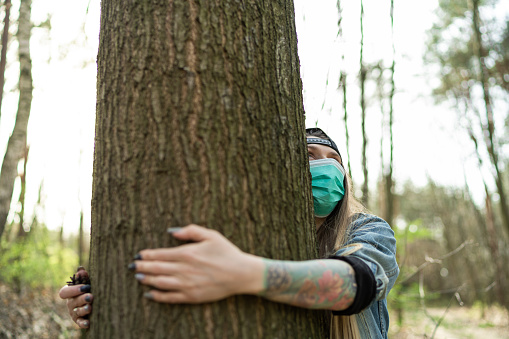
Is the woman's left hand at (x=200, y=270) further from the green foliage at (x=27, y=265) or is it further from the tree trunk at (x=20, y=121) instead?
the green foliage at (x=27, y=265)

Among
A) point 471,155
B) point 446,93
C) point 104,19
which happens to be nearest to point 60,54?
point 104,19

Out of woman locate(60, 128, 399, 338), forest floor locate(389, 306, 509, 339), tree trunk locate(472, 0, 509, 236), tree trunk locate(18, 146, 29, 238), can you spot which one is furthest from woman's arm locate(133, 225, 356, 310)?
tree trunk locate(18, 146, 29, 238)

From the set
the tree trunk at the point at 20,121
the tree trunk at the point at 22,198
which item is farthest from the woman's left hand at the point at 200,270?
the tree trunk at the point at 22,198

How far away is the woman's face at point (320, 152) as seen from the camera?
85.0 inches

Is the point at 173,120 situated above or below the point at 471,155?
below

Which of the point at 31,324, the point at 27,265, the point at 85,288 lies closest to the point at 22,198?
the point at 27,265

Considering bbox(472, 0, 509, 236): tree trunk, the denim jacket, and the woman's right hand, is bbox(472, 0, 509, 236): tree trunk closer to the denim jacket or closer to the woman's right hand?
the denim jacket

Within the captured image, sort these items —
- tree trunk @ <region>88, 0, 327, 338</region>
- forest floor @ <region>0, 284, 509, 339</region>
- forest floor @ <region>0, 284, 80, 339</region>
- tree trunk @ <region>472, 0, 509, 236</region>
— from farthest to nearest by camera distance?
1. tree trunk @ <region>472, 0, 509, 236</region>
2. forest floor @ <region>0, 284, 509, 339</region>
3. forest floor @ <region>0, 284, 80, 339</region>
4. tree trunk @ <region>88, 0, 327, 338</region>

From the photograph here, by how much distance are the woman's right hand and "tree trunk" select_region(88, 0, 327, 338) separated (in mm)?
67

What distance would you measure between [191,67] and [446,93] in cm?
1898

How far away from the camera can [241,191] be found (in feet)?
4.29

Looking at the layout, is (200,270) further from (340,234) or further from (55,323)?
(55,323)

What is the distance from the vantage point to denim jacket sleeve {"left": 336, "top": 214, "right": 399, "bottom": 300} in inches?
57.8

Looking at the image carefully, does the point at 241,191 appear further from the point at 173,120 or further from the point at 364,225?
the point at 364,225
